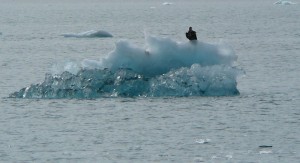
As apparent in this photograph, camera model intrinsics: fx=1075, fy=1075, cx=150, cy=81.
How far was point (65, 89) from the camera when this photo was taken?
35.8 metres

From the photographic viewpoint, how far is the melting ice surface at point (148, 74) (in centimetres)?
3494

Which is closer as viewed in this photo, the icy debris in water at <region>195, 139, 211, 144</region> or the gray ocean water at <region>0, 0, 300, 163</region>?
the gray ocean water at <region>0, 0, 300, 163</region>

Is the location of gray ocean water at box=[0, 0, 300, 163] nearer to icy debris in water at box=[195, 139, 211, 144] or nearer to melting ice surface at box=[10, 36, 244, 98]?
icy debris in water at box=[195, 139, 211, 144]

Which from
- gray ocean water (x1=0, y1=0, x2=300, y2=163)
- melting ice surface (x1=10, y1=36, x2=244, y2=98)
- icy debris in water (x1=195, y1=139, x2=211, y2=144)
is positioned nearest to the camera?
gray ocean water (x1=0, y1=0, x2=300, y2=163)

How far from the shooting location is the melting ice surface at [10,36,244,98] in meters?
34.9

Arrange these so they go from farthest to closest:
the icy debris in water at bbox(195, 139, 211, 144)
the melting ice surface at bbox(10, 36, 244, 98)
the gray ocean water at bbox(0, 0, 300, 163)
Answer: the melting ice surface at bbox(10, 36, 244, 98), the icy debris in water at bbox(195, 139, 211, 144), the gray ocean water at bbox(0, 0, 300, 163)

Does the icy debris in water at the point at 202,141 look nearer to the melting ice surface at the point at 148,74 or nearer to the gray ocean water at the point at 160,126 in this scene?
the gray ocean water at the point at 160,126

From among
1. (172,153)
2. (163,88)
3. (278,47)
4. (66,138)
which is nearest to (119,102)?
(163,88)

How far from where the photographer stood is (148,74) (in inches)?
1406

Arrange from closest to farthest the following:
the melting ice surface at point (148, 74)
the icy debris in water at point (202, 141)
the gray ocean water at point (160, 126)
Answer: the gray ocean water at point (160, 126) < the icy debris in water at point (202, 141) < the melting ice surface at point (148, 74)

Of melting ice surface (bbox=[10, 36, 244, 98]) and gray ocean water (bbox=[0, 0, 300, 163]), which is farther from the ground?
melting ice surface (bbox=[10, 36, 244, 98])

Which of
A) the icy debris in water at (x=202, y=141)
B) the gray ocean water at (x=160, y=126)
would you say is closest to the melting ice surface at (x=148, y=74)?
the gray ocean water at (x=160, y=126)

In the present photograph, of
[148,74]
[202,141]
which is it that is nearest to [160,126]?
[202,141]

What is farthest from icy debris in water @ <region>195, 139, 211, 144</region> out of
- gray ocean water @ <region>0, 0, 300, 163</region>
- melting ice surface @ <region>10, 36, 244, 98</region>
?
melting ice surface @ <region>10, 36, 244, 98</region>
